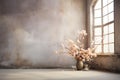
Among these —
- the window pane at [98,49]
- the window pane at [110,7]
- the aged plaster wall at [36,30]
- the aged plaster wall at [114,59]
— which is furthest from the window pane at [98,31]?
the window pane at [110,7]

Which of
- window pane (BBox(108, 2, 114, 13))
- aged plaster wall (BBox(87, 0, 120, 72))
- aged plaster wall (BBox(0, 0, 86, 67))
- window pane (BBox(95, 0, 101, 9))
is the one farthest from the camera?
aged plaster wall (BBox(0, 0, 86, 67))

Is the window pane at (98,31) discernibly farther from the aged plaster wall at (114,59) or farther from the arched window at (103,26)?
the aged plaster wall at (114,59)

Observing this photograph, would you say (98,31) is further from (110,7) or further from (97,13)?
(110,7)

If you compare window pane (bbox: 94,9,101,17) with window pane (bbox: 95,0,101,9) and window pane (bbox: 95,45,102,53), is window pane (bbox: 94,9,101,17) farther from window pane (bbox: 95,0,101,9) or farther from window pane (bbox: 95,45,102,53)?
window pane (bbox: 95,45,102,53)

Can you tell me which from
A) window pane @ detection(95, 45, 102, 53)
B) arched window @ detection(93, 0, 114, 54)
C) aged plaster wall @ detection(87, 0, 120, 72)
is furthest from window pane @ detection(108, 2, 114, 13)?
window pane @ detection(95, 45, 102, 53)

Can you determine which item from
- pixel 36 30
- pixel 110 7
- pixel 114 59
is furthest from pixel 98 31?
pixel 36 30

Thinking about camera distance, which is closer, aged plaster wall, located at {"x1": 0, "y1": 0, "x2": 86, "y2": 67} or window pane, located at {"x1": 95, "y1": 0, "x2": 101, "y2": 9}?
window pane, located at {"x1": 95, "y1": 0, "x2": 101, "y2": 9}

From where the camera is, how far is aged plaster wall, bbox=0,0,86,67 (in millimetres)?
10508

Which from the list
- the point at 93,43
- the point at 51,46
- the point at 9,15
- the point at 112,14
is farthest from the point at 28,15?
the point at 112,14

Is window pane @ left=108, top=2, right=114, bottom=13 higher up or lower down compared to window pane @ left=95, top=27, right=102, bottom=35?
higher up

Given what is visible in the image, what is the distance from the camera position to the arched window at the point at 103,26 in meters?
8.91

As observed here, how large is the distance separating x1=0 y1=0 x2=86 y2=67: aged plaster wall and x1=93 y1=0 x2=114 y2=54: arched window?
726mm

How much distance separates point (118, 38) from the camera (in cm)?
799

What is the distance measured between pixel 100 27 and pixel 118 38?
6.57 ft
